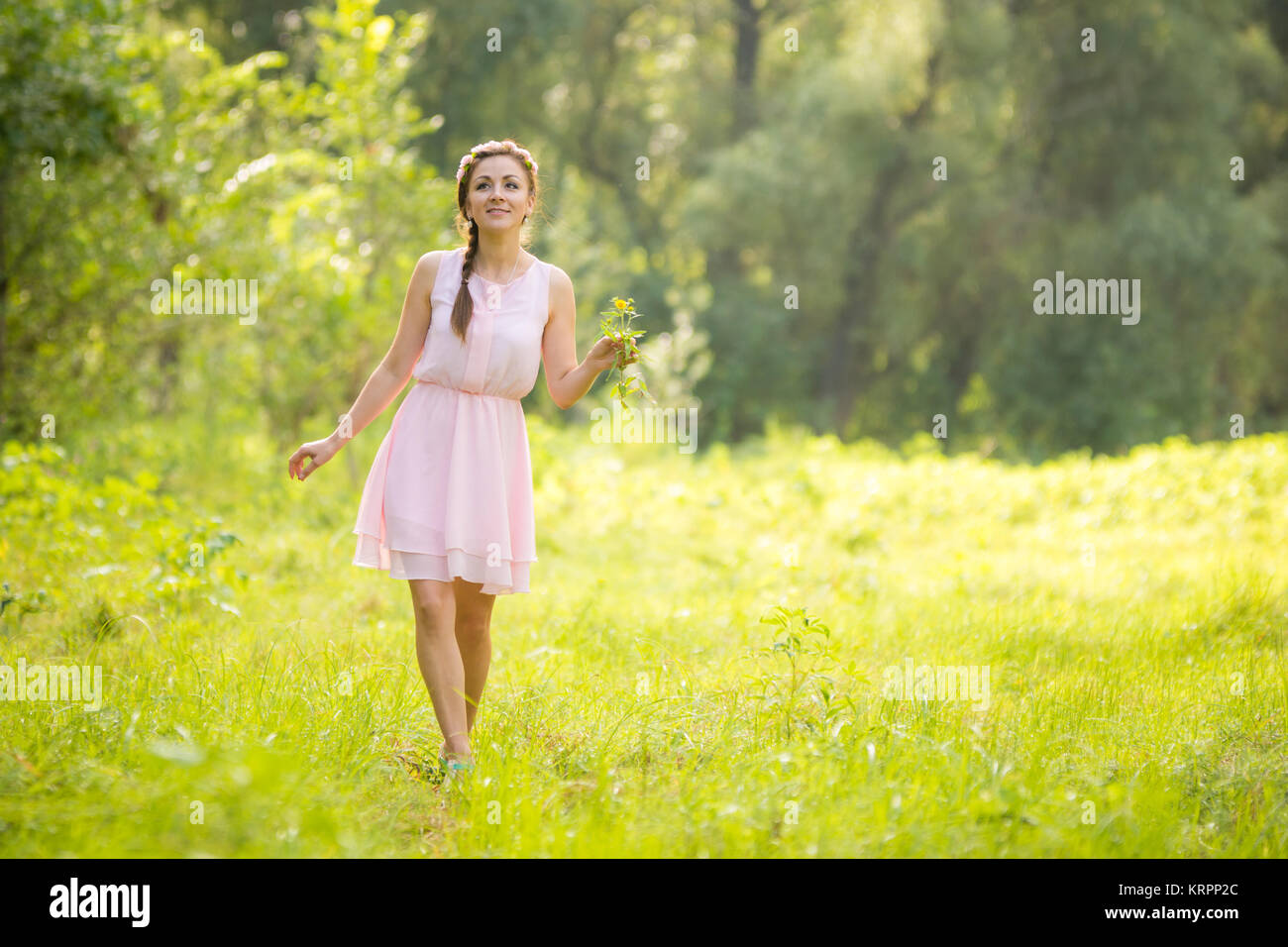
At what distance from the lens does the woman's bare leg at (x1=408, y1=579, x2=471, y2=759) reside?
3.58 metres

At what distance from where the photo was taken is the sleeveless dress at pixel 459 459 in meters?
3.71

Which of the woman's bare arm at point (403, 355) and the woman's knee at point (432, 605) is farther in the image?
the woman's bare arm at point (403, 355)

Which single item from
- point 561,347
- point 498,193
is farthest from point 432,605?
point 498,193

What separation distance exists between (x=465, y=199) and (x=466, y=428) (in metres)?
0.89

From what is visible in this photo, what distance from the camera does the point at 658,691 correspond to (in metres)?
4.50

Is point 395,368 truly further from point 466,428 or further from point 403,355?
point 466,428

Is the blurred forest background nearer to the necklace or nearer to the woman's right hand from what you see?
the necklace

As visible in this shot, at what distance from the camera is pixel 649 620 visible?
5.89 m

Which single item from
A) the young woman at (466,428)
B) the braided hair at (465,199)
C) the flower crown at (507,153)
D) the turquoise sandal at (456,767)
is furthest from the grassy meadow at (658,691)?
the flower crown at (507,153)

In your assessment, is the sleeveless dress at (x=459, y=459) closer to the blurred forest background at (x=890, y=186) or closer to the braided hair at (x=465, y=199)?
the braided hair at (x=465, y=199)

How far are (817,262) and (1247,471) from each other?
12.6m

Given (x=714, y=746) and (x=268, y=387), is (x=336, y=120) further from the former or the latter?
(x=714, y=746)

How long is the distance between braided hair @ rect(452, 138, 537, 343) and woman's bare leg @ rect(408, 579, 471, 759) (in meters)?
0.91

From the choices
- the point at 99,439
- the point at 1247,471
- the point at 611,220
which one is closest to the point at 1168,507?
the point at 1247,471
